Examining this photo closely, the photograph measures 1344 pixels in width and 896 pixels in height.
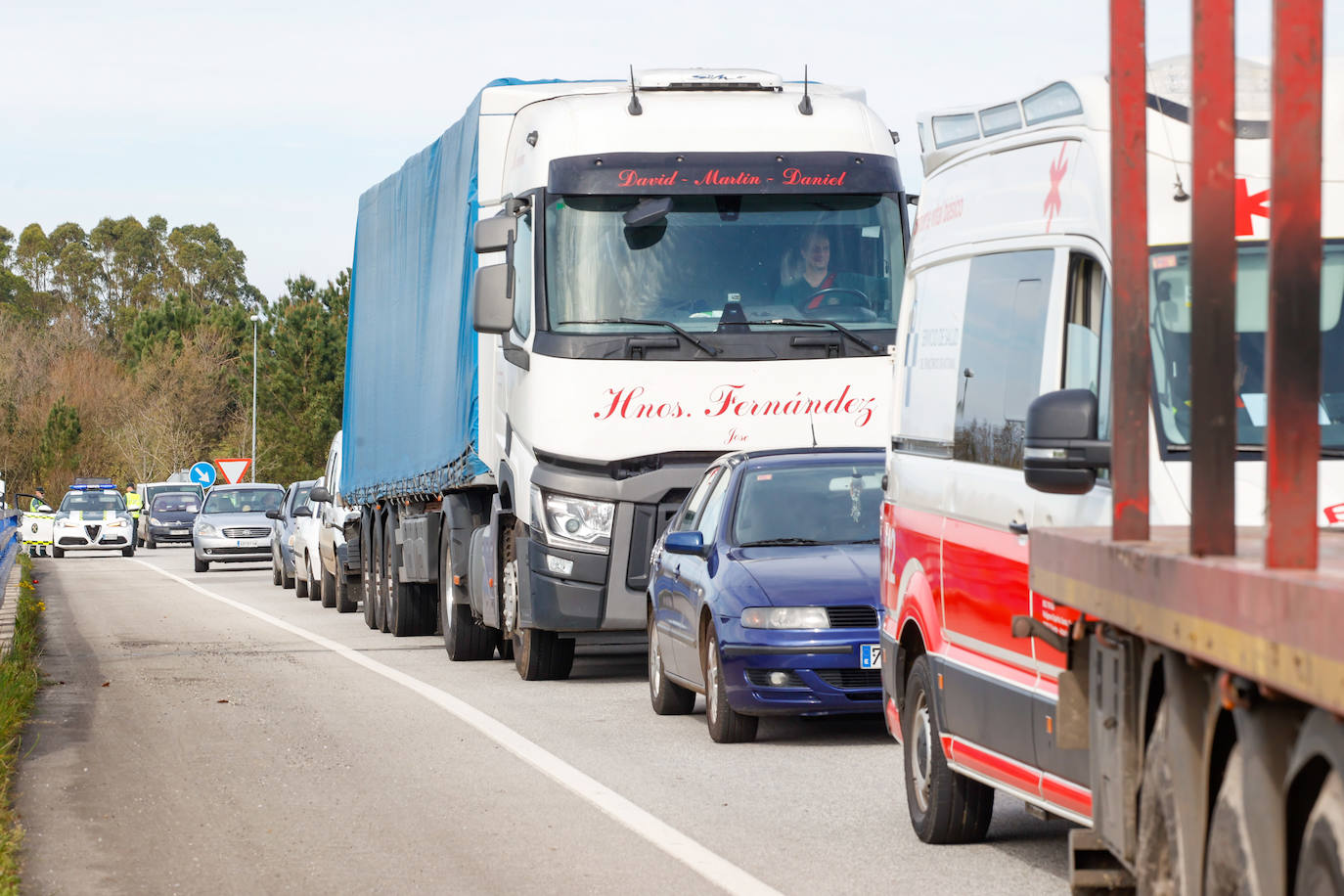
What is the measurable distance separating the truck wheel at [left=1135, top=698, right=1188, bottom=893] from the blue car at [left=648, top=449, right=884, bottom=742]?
20.4 feet

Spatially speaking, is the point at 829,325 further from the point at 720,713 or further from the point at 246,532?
the point at 246,532

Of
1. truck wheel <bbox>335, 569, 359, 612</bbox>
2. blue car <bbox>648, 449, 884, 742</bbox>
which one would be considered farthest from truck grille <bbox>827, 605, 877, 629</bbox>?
truck wheel <bbox>335, 569, 359, 612</bbox>

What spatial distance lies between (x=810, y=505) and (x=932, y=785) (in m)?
4.50

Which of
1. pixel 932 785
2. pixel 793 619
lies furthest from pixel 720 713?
pixel 932 785

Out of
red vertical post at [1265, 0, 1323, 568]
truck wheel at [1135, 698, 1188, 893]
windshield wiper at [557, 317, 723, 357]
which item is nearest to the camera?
red vertical post at [1265, 0, 1323, 568]

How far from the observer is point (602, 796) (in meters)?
9.76

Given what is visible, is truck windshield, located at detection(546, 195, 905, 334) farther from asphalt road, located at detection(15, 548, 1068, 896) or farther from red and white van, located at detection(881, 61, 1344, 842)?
red and white van, located at detection(881, 61, 1344, 842)

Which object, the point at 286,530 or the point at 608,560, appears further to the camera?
the point at 286,530

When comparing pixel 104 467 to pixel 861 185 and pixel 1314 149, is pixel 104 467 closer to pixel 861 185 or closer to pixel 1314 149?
pixel 861 185

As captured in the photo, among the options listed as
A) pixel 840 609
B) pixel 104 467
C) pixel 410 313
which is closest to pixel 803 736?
pixel 840 609

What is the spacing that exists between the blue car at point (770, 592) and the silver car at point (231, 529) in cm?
2931

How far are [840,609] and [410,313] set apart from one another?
1040cm

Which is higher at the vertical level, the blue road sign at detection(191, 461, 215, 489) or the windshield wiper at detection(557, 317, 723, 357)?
the windshield wiper at detection(557, 317, 723, 357)

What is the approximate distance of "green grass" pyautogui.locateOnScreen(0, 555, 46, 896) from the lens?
8116mm
